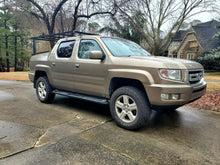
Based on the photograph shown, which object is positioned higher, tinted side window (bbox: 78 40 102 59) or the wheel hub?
tinted side window (bbox: 78 40 102 59)

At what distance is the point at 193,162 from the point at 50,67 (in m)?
4.11

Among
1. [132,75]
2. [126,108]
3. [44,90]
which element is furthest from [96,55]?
[44,90]

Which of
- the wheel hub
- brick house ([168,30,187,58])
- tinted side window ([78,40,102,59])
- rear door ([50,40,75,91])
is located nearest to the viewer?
the wheel hub

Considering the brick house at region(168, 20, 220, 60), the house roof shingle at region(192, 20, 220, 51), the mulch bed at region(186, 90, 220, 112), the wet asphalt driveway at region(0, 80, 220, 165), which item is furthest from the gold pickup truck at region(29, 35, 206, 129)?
the house roof shingle at region(192, 20, 220, 51)

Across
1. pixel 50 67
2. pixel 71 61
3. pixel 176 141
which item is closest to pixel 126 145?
pixel 176 141

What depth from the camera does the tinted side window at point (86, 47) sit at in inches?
153

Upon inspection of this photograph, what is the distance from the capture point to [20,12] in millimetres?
14617

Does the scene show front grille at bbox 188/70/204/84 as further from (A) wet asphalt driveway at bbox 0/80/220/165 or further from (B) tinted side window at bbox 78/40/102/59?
(B) tinted side window at bbox 78/40/102/59

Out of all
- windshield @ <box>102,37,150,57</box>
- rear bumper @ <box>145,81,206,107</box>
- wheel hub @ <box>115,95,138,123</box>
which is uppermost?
windshield @ <box>102,37,150,57</box>

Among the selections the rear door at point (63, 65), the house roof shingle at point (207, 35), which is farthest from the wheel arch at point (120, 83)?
the house roof shingle at point (207, 35)

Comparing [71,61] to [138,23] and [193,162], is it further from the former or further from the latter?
[138,23]

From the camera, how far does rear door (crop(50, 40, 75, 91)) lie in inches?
Answer: 169

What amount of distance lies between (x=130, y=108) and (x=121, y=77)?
622mm

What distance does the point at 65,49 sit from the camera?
15.0 feet
